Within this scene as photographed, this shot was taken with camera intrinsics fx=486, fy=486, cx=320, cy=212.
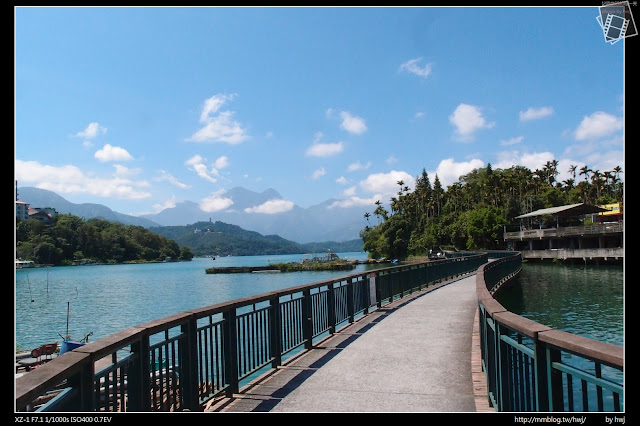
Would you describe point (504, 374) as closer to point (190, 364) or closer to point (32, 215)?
point (190, 364)

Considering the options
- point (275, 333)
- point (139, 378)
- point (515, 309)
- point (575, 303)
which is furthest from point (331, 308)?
point (575, 303)

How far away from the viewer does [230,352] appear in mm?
6109

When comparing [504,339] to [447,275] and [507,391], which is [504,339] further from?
[447,275]

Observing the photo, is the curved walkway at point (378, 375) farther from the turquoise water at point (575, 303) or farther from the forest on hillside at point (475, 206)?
the forest on hillside at point (475, 206)

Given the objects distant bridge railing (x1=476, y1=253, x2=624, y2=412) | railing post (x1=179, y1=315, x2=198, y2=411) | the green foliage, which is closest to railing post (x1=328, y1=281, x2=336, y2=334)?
distant bridge railing (x1=476, y1=253, x2=624, y2=412)

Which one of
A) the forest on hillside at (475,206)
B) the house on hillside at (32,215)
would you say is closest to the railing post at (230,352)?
the forest on hillside at (475,206)

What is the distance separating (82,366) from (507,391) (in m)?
3.48

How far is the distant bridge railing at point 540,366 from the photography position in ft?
8.55

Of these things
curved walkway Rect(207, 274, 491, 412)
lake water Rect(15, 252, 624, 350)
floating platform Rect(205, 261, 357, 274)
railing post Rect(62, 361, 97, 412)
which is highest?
railing post Rect(62, 361, 97, 412)

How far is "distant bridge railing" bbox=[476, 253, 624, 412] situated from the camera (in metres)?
2.61

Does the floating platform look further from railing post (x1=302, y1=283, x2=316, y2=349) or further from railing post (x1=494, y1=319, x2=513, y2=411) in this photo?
railing post (x1=494, y1=319, x2=513, y2=411)

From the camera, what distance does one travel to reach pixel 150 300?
162 ft

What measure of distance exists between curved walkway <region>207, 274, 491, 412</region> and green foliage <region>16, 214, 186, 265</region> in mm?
155589
